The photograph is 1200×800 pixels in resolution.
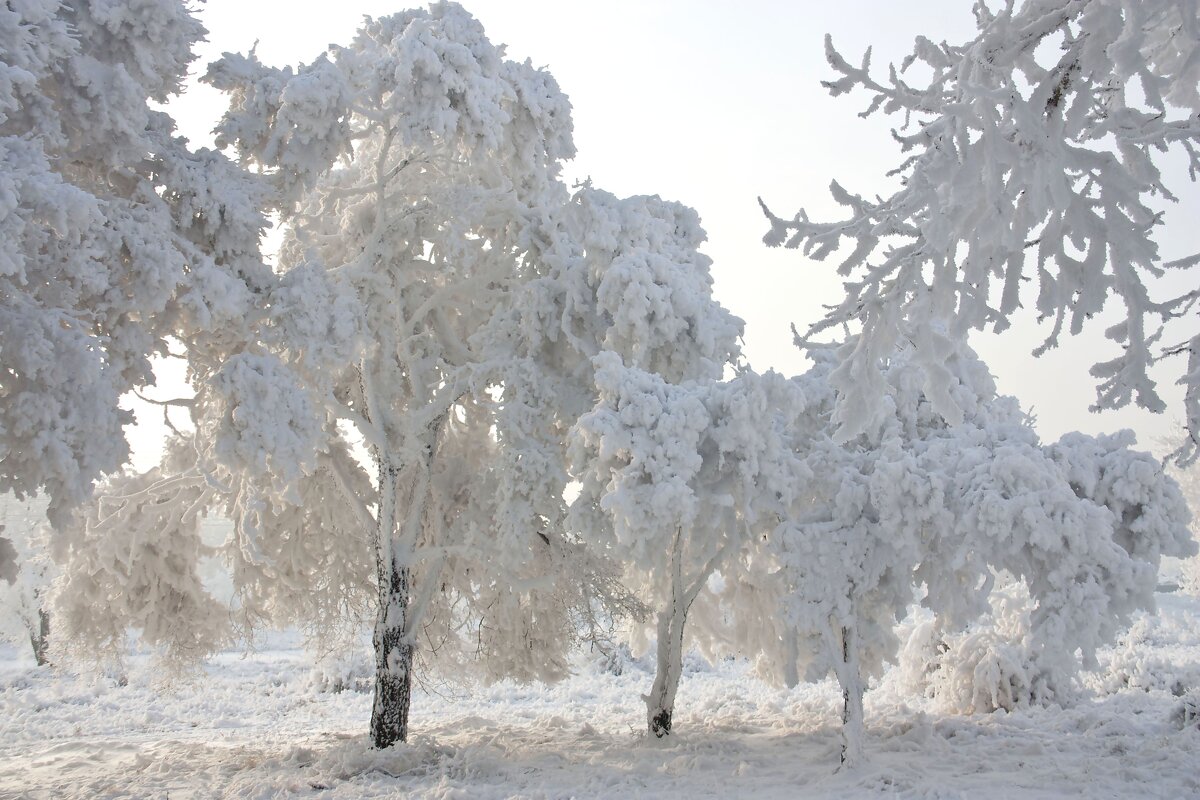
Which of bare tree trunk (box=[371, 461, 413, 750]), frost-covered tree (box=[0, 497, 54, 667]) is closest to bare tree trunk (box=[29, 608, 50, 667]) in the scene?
frost-covered tree (box=[0, 497, 54, 667])

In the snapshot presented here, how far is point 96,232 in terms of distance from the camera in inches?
347

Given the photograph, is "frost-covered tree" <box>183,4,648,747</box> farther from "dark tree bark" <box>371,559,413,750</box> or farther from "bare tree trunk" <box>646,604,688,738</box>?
"bare tree trunk" <box>646,604,688,738</box>

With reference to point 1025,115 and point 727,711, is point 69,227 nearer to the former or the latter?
point 1025,115

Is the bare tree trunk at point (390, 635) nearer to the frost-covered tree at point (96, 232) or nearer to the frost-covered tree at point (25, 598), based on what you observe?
the frost-covered tree at point (96, 232)

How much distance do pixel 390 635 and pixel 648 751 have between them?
4163mm

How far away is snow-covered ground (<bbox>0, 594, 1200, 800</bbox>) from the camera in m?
9.45

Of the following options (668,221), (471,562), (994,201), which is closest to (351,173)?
(668,221)

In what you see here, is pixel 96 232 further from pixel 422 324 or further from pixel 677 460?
pixel 677 460

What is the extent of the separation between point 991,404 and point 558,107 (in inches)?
314

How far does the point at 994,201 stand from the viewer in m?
3.80

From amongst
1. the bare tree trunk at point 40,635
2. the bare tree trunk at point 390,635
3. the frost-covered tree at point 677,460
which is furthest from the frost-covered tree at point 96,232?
the bare tree trunk at point 40,635

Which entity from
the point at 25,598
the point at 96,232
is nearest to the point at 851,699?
the point at 96,232

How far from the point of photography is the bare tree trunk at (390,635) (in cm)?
1249

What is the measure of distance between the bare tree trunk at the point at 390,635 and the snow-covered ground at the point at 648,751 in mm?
504
